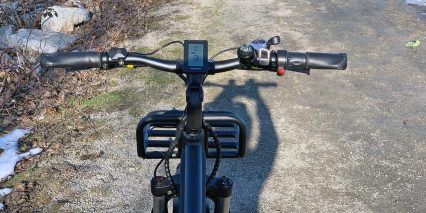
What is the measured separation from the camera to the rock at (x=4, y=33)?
701 cm

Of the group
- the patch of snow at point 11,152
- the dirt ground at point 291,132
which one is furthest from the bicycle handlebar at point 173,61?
the patch of snow at point 11,152

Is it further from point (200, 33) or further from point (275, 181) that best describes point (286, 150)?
point (200, 33)

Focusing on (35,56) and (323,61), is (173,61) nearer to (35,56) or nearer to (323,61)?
(323,61)

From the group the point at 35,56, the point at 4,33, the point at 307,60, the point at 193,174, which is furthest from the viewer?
the point at 4,33

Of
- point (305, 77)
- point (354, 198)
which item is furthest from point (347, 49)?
point (354, 198)

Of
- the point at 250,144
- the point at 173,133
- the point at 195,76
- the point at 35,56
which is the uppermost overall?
the point at 195,76

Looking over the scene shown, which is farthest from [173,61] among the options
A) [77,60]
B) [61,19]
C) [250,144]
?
[61,19]

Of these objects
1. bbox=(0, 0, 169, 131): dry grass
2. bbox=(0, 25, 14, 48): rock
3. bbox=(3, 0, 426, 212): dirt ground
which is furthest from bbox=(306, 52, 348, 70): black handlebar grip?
bbox=(0, 25, 14, 48): rock

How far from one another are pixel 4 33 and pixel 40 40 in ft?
2.37

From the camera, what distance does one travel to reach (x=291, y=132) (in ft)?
Result: 17.3

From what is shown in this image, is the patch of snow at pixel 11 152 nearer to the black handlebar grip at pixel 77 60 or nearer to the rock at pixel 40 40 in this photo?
the rock at pixel 40 40

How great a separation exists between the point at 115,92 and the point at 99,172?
5.63ft

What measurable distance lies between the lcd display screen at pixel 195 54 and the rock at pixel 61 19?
6.77 metres

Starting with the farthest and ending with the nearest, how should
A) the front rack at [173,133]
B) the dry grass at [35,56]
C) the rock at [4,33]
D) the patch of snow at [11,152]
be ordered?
the rock at [4,33], the dry grass at [35,56], the patch of snow at [11,152], the front rack at [173,133]
